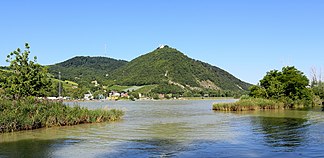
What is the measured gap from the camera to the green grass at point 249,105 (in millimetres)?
53822

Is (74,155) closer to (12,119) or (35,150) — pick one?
(35,150)

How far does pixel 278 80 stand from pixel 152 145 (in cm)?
5355

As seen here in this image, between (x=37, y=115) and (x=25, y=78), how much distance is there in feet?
17.4

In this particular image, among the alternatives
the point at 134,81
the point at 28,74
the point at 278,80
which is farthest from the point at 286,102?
the point at 134,81

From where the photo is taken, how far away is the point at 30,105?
26.7 m

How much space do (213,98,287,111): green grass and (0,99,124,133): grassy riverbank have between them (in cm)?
2675

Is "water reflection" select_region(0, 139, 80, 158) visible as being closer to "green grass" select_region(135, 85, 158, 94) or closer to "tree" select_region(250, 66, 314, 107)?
"tree" select_region(250, 66, 314, 107)

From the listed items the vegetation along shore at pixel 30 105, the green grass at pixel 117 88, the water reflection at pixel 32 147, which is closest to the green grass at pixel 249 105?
the vegetation along shore at pixel 30 105

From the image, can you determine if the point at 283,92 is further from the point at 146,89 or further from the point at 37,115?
the point at 146,89

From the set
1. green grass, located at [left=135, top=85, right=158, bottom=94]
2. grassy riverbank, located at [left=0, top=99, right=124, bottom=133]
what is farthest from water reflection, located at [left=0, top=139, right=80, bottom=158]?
green grass, located at [left=135, top=85, right=158, bottom=94]

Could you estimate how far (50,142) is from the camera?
66.5 feet

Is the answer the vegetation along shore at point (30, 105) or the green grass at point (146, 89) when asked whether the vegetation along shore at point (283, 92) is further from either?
the green grass at point (146, 89)

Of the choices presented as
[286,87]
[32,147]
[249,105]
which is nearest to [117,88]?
[286,87]

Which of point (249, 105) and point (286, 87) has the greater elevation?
point (286, 87)
